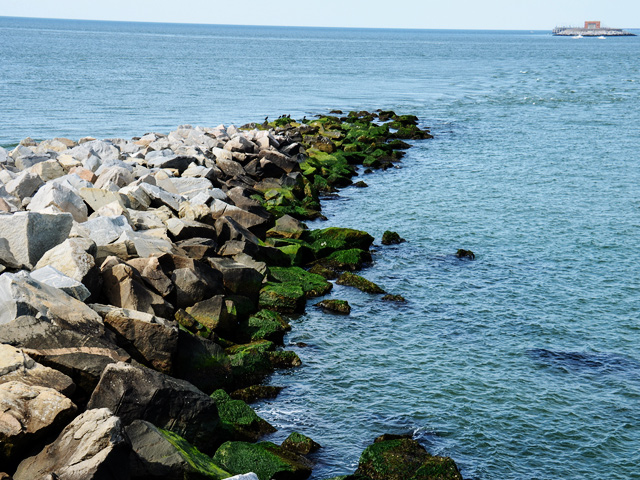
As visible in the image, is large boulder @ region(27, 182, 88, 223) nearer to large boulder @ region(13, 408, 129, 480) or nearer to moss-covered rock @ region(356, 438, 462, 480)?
large boulder @ region(13, 408, 129, 480)

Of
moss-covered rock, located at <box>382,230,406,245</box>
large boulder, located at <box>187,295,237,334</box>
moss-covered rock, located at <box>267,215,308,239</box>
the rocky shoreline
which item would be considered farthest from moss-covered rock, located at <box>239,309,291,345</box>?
moss-covered rock, located at <box>382,230,406,245</box>

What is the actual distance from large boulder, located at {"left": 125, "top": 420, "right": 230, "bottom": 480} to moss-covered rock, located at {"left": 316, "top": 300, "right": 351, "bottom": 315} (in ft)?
26.0

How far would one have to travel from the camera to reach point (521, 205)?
26688mm

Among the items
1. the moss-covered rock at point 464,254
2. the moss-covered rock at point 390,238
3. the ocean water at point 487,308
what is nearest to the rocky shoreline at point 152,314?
the ocean water at point 487,308

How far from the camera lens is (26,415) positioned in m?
8.27

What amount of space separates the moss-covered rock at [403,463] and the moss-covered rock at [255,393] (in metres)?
2.70

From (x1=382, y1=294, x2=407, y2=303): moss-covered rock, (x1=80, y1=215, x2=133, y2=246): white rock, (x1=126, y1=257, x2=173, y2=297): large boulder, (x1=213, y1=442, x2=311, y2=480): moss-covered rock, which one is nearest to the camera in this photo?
(x1=213, y1=442, x2=311, y2=480): moss-covered rock

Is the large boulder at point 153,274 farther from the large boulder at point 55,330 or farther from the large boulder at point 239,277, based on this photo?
the large boulder at point 55,330

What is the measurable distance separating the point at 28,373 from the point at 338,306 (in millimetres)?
8618

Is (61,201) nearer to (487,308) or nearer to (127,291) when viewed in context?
(127,291)

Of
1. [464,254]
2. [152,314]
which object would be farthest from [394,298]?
[152,314]

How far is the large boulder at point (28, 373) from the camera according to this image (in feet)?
29.2

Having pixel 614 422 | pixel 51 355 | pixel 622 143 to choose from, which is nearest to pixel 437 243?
pixel 614 422

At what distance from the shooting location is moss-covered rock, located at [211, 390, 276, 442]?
35.6 feet
